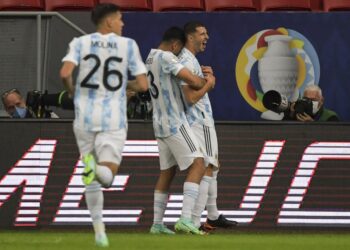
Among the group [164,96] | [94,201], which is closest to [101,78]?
[94,201]

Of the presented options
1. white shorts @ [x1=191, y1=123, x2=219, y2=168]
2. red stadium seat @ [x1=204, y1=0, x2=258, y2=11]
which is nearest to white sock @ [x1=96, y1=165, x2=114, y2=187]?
white shorts @ [x1=191, y1=123, x2=219, y2=168]

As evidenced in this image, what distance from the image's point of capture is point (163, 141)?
11.5m

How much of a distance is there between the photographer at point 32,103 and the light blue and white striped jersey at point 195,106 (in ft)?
3.88

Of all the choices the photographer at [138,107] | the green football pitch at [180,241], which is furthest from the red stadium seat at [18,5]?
the green football pitch at [180,241]

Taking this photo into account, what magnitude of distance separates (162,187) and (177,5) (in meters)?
4.66

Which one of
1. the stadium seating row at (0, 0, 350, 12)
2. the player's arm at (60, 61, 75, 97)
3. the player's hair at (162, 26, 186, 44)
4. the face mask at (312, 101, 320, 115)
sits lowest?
the face mask at (312, 101, 320, 115)

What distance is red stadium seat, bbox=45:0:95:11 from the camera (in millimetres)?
15339

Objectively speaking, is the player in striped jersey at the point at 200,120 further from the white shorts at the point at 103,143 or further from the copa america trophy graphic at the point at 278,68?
the copa america trophy graphic at the point at 278,68

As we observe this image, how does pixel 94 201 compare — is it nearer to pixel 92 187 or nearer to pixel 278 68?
pixel 92 187

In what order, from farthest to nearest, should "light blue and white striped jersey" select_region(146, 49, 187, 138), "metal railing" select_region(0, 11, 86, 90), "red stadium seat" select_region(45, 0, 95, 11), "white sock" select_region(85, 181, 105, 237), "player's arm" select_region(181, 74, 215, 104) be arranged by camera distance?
"red stadium seat" select_region(45, 0, 95, 11)
"metal railing" select_region(0, 11, 86, 90)
"player's arm" select_region(181, 74, 215, 104)
"light blue and white striped jersey" select_region(146, 49, 187, 138)
"white sock" select_region(85, 181, 105, 237)

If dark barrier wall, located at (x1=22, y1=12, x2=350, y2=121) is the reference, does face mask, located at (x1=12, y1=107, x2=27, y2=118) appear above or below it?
below

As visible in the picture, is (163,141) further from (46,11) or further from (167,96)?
(46,11)

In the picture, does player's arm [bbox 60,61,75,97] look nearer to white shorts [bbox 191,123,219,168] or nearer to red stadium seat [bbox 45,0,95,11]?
white shorts [bbox 191,123,219,168]

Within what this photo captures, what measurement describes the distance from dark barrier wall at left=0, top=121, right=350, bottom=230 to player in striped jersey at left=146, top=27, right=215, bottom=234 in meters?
1.15
